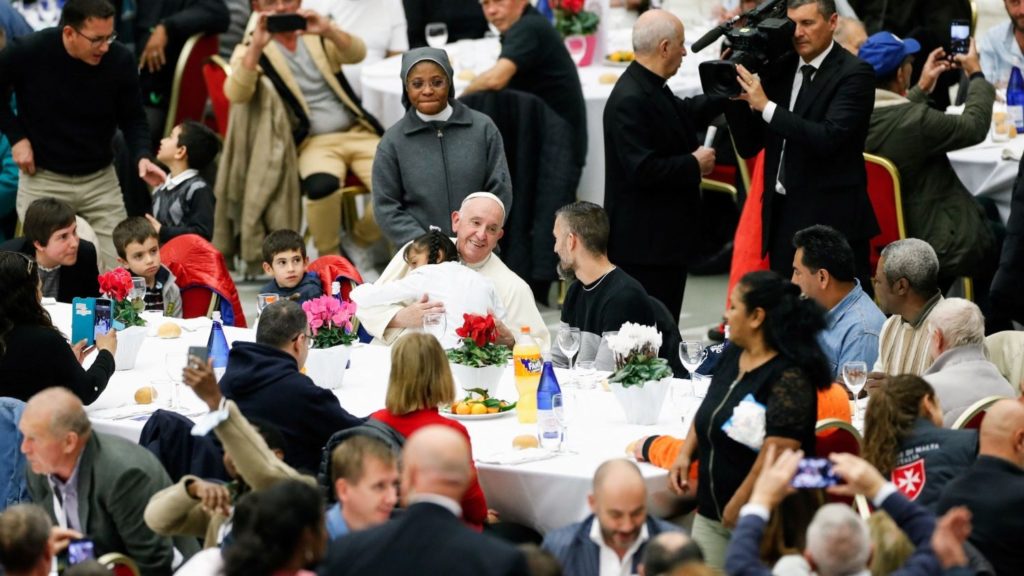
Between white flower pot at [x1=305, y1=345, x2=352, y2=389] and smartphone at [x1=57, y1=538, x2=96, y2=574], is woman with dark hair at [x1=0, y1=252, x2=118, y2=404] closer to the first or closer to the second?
white flower pot at [x1=305, y1=345, x2=352, y2=389]

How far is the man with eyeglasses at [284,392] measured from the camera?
5359 millimetres

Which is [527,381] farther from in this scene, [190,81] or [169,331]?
[190,81]

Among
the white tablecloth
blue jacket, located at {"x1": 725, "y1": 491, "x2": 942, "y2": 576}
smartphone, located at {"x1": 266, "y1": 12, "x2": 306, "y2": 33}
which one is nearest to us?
blue jacket, located at {"x1": 725, "y1": 491, "x2": 942, "y2": 576}

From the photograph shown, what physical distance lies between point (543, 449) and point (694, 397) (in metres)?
0.66

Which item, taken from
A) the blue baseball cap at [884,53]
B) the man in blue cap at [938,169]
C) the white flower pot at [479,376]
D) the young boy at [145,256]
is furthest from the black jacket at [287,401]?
the blue baseball cap at [884,53]

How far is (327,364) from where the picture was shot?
6039mm

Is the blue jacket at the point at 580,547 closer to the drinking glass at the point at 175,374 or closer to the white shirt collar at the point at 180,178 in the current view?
the drinking glass at the point at 175,374

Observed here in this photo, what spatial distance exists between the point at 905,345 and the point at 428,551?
8.76 ft

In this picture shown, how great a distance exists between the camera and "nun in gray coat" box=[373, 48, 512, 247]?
743cm

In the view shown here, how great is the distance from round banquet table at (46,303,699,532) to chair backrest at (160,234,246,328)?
73 cm

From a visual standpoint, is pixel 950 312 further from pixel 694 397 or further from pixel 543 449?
pixel 543 449

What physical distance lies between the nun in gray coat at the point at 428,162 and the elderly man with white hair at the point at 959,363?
7.85ft

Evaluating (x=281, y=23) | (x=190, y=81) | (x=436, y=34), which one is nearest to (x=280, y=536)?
(x=281, y=23)

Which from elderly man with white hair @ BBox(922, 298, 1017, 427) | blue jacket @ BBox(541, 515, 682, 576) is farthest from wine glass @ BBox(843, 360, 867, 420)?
blue jacket @ BBox(541, 515, 682, 576)
